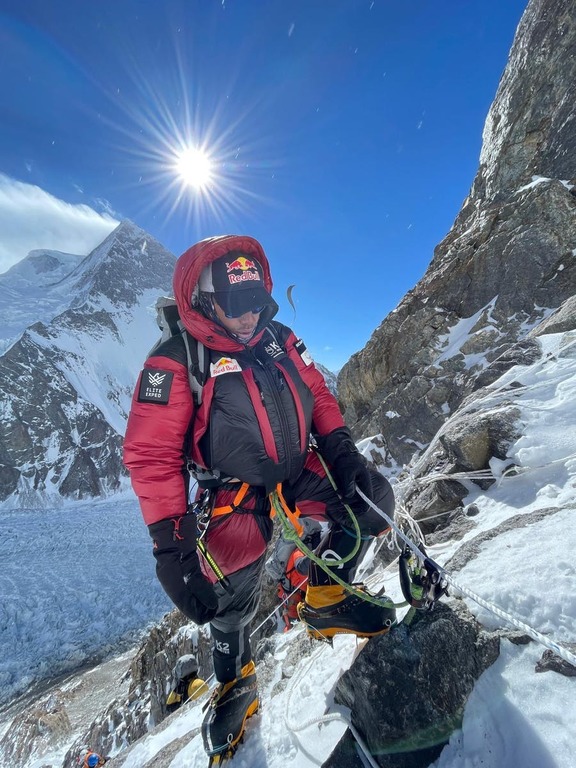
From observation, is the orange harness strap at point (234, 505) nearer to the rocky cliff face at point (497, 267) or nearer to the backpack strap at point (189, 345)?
the backpack strap at point (189, 345)

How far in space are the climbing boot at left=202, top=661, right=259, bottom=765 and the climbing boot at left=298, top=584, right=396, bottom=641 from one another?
0.74 metres

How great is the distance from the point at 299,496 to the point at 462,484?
7.50 ft

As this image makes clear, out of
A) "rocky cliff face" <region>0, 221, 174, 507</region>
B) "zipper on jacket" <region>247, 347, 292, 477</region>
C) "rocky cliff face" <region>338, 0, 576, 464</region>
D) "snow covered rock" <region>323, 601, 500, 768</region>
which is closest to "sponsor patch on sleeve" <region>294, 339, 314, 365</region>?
"zipper on jacket" <region>247, 347, 292, 477</region>

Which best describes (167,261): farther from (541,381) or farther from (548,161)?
(541,381)

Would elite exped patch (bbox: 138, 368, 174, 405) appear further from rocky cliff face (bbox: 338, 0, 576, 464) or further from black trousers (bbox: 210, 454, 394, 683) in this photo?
rocky cliff face (bbox: 338, 0, 576, 464)

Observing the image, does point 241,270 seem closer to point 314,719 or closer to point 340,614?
point 340,614

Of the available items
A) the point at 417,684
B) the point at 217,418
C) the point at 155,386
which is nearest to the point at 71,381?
the point at 155,386

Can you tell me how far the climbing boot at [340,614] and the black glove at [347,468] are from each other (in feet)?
2.22

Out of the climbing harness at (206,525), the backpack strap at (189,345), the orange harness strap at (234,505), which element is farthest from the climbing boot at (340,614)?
the backpack strap at (189,345)

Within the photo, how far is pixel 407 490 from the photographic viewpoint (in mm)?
5254

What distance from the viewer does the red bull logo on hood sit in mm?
3012

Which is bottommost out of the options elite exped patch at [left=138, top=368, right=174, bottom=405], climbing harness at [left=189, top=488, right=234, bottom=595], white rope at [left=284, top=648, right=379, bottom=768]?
white rope at [left=284, top=648, right=379, bottom=768]

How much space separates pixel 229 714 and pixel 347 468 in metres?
2.06

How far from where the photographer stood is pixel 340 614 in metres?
2.64
